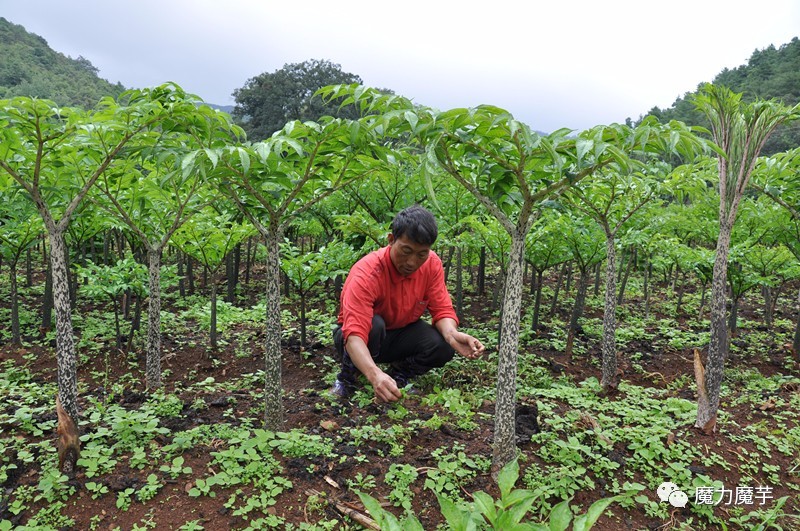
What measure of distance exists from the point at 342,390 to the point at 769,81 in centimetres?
4198

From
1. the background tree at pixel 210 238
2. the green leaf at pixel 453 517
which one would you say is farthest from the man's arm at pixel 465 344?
the background tree at pixel 210 238

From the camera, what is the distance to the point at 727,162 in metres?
3.62

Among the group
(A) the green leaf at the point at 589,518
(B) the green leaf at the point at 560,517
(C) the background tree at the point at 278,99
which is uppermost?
(C) the background tree at the point at 278,99

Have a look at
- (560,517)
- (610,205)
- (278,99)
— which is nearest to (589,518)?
(560,517)

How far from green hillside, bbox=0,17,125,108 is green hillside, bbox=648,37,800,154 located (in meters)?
40.4

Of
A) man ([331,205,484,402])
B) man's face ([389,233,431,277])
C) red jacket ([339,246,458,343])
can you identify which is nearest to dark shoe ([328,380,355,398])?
man ([331,205,484,402])

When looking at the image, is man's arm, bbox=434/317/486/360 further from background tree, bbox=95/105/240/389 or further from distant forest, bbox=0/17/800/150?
distant forest, bbox=0/17/800/150

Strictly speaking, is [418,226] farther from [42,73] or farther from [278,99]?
[42,73]

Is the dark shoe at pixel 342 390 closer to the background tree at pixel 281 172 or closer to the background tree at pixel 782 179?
the background tree at pixel 281 172

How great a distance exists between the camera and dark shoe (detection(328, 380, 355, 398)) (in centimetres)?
438

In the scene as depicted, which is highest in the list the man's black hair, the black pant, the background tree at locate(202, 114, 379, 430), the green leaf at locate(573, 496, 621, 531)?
the background tree at locate(202, 114, 379, 430)

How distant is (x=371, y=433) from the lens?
135 inches

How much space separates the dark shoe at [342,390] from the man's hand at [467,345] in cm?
146

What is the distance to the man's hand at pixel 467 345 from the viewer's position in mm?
3195
